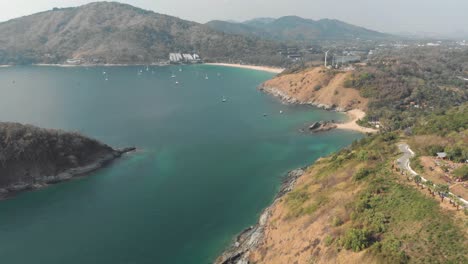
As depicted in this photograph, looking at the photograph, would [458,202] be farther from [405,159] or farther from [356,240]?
[405,159]

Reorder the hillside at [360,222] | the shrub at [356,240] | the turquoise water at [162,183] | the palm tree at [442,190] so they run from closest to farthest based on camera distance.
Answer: the hillside at [360,222]
the shrub at [356,240]
the palm tree at [442,190]
the turquoise water at [162,183]

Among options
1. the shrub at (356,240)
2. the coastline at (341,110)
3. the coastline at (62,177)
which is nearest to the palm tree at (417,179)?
the shrub at (356,240)

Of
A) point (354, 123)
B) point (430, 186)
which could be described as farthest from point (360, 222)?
point (354, 123)

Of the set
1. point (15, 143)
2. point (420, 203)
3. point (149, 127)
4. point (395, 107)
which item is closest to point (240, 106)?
point (149, 127)

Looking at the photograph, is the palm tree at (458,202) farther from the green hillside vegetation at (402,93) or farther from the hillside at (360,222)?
the green hillside vegetation at (402,93)

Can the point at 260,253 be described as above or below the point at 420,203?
below

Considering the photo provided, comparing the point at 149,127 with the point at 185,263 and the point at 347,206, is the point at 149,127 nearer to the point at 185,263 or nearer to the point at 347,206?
the point at 185,263
